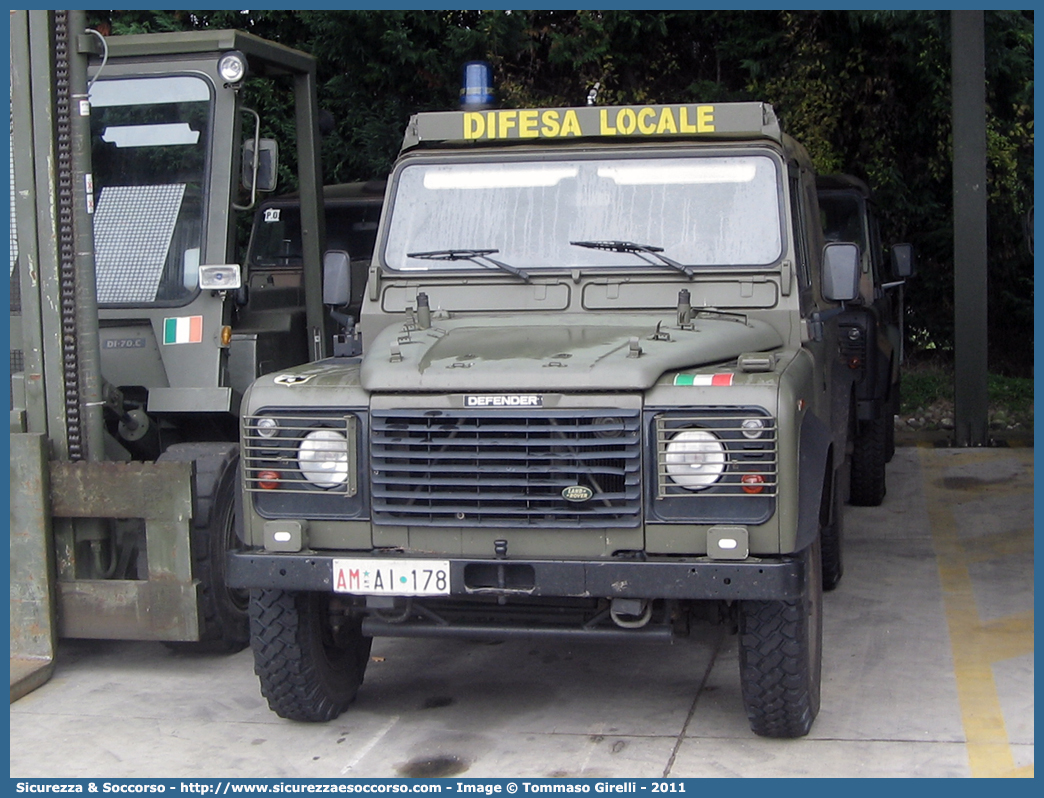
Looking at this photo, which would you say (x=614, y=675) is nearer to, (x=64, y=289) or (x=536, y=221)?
(x=536, y=221)

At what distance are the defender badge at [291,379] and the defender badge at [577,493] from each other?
104 centimetres

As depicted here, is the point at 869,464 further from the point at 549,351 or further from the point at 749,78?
the point at 749,78

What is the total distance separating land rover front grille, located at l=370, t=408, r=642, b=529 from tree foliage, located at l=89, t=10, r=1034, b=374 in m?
7.43

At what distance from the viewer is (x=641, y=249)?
17.5 feet

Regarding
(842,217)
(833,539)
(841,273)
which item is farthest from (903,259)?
(841,273)

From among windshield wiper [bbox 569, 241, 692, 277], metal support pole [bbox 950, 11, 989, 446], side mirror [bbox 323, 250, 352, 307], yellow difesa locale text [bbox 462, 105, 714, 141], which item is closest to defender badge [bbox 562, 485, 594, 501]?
windshield wiper [bbox 569, 241, 692, 277]

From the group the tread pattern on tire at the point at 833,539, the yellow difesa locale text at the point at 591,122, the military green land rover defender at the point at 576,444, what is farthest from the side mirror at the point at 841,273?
the tread pattern on tire at the point at 833,539

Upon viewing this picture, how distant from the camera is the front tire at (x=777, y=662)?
14.9 ft

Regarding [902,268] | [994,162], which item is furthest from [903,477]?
[994,162]

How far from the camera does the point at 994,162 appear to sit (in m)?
12.8

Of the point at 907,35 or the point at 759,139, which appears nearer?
the point at 759,139

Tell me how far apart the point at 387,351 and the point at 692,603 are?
140 cm

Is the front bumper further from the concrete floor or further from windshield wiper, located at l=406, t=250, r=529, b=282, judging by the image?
windshield wiper, located at l=406, t=250, r=529, b=282

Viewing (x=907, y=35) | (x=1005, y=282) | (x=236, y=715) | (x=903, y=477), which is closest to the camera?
(x=236, y=715)
